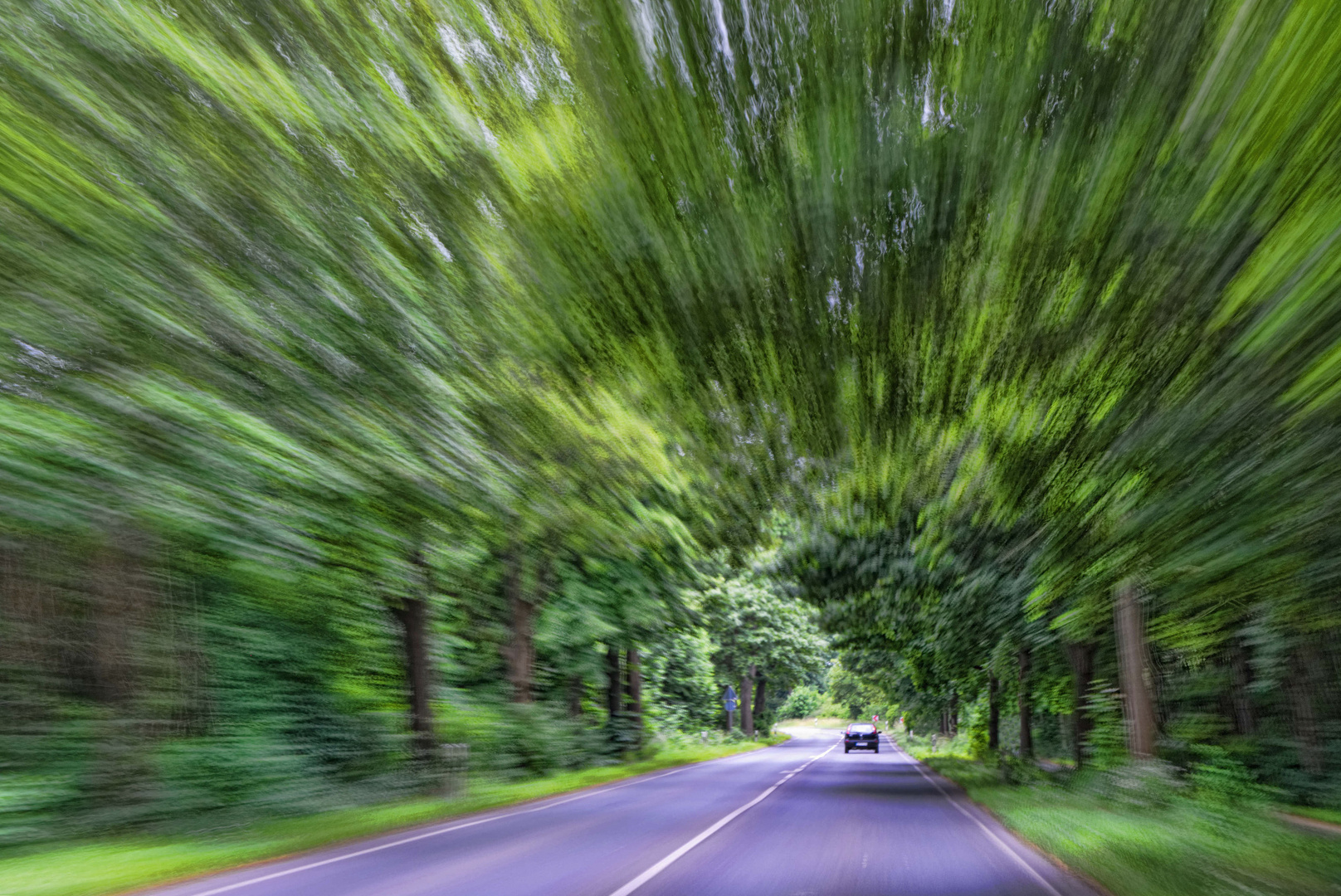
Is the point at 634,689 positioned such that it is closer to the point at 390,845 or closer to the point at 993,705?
the point at 993,705

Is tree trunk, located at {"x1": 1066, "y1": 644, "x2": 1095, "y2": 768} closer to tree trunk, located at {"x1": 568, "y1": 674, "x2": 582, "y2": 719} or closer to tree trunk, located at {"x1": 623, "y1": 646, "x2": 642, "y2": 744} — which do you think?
tree trunk, located at {"x1": 568, "y1": 674, "x2": 582, "y2": 719}

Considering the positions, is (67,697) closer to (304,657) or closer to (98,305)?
(304,657)

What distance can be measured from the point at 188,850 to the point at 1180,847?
9727 mm

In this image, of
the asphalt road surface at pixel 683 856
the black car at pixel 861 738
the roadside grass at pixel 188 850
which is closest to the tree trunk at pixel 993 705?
the asphalt road surface at pixel 683 856

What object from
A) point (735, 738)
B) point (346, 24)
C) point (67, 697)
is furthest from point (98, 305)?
point (735, 738)

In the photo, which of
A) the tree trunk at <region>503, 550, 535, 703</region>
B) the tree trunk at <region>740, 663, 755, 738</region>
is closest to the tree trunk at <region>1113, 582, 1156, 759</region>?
the tree trunk at <region>503, 550, 535, 703</region>

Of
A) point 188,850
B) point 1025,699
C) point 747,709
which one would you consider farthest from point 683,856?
point 747,709

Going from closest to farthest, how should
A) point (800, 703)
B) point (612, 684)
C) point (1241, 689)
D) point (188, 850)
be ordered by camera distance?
point (188, 850), point (1241, 689), point (612, 684), point (800, 703)

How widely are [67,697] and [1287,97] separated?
12625 millimetres

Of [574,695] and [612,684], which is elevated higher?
[612,684]

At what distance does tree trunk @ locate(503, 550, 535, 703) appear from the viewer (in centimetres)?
2069

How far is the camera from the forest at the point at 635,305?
452 cm

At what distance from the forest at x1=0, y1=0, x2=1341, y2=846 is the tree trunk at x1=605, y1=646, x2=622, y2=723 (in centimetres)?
1698

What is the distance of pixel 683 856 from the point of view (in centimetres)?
945
